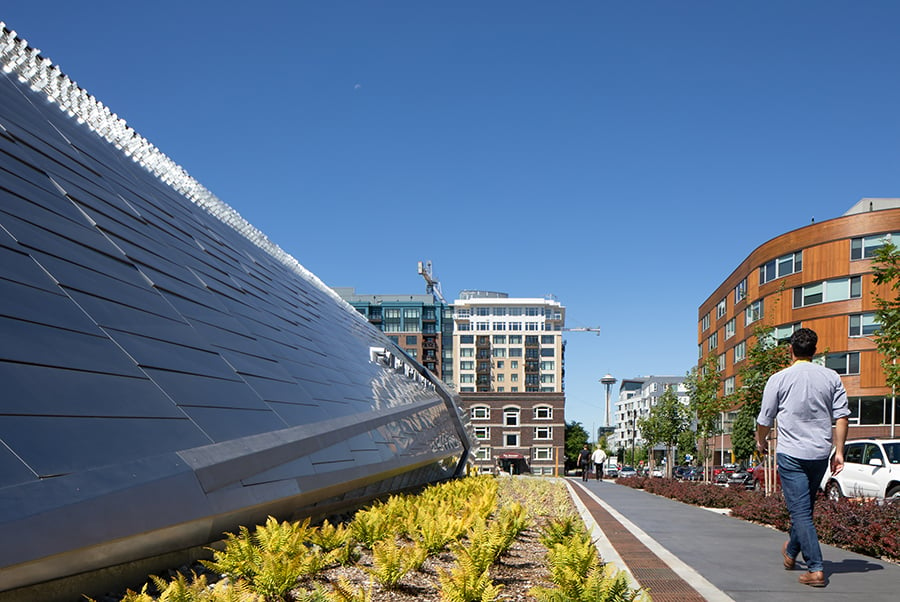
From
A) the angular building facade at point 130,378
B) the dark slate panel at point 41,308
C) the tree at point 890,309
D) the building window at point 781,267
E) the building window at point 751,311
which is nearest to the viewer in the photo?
the angular building facade at point 130,378

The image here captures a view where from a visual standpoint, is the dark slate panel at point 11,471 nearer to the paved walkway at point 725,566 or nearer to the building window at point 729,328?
the paved walkway at point 725,566

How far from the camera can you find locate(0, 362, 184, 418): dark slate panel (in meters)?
4.11

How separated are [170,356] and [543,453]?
91.0m

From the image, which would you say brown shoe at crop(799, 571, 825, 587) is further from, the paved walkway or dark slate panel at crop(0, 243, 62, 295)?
dark slate panel at crop(0, 243, 62, 295)

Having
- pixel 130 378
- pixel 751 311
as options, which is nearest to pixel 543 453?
pixel 751 311

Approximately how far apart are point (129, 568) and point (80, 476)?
96 centimetres

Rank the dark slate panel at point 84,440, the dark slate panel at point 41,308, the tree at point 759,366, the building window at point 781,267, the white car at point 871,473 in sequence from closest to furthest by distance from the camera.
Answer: the dark slate panel at point 84,440 < the dark slate panel at point 41,308 < the white car at point 871,473 < the tree at point 759,366 < the building window at point 781,267

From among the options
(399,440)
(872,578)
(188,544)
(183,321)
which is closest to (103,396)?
(188,544)

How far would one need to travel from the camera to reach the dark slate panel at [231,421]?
18.7 ft

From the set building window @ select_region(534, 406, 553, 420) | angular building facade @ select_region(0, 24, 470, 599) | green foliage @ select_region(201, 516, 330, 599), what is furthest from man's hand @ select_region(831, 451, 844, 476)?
building window @ select_region(534, 406, 553, 420)

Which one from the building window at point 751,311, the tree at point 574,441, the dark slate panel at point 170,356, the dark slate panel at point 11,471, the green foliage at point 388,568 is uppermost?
the building window at point 751,311

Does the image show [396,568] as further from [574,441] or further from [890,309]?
[574,441]

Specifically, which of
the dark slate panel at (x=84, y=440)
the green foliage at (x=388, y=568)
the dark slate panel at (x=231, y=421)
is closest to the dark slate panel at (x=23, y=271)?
the dark slate panel at (x=84, y=440)

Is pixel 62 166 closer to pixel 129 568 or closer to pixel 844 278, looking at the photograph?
pixel 129 568
